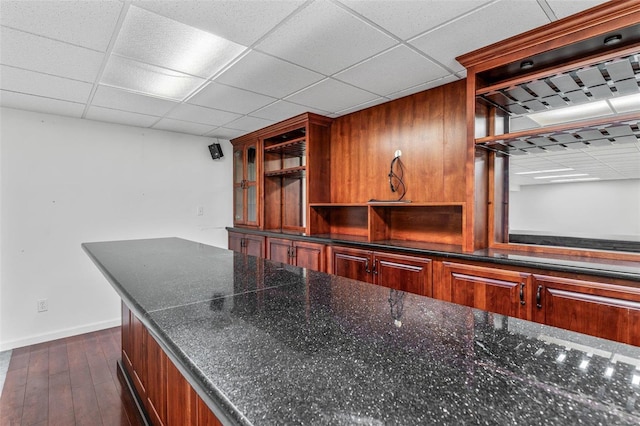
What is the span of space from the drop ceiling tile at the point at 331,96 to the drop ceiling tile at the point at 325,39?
0.42 metres

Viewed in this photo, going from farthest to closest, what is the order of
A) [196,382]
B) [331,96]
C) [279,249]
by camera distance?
[279,249], [331,96], [196,382]

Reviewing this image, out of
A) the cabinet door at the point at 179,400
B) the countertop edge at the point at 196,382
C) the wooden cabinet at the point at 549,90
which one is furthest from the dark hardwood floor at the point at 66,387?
the wooden cabinet at the point at 549,90

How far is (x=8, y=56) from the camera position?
2.30 meters

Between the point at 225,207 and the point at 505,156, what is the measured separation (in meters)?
3.93

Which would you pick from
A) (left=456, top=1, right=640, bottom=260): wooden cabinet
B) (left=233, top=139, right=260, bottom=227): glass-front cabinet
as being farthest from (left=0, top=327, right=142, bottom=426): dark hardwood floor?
(left=456, top=1, right=640, bottom=260): wooden cabinet

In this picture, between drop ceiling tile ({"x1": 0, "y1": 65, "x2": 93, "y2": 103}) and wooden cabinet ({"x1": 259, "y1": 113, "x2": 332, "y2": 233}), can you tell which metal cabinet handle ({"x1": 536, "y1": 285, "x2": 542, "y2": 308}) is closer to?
wooden cabinet ({"x1": 259, "y1": 113, "x2": 332, "y2": 233})

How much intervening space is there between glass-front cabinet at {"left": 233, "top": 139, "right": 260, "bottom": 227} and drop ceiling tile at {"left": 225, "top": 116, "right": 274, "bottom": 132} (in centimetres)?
32

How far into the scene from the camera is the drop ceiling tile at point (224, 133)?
4.52 m

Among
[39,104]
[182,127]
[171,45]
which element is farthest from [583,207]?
[39,104]

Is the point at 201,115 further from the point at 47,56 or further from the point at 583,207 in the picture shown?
the point at 583,207

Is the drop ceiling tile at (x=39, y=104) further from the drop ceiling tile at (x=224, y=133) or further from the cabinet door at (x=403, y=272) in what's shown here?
the cabinet door at (x=403, y=272)

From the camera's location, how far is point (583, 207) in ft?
31.7

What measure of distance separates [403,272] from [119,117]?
11.9ft

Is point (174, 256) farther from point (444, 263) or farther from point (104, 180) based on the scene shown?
point (104, 180)
